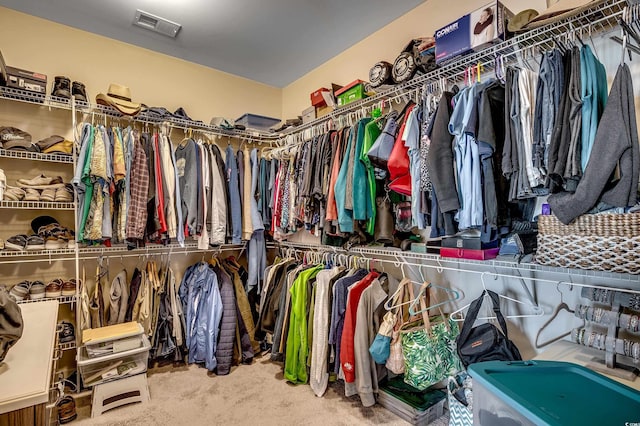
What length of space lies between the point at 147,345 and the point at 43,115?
1932 mm

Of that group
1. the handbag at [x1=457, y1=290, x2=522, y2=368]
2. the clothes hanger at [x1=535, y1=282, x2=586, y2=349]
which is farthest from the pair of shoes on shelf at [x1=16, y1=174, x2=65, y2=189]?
the clothes hanger at [x1=535, y1=282, x2=586, y2=349]

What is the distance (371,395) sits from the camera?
79.1 inches

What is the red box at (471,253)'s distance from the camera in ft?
5.23

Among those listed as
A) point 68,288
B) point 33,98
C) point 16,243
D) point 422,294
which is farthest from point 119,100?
point 422,294

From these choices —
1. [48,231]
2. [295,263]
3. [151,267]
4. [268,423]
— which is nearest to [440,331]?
[268,423]

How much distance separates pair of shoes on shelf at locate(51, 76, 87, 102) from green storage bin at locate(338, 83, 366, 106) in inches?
76.8

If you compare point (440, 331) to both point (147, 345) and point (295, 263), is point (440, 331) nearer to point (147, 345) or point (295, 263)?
point (295, 263)

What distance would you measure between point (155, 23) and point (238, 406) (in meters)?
2.89

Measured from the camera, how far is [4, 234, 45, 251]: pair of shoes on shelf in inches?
85.2

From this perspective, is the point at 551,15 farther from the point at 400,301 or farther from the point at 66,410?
the point at 66,410

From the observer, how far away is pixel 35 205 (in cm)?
223

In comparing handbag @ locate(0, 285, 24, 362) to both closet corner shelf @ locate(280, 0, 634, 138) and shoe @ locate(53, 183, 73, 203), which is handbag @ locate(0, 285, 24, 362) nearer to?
shoe @ locate(53, 183, 73, 203)

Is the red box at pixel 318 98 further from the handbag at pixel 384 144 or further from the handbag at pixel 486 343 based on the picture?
the handbag at pixel 486 343

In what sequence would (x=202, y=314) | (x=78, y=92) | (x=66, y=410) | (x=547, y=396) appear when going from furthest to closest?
(x=202, y=314)
(x=78, y=92)
(x=66, y=410)
(x=547, y=396)
